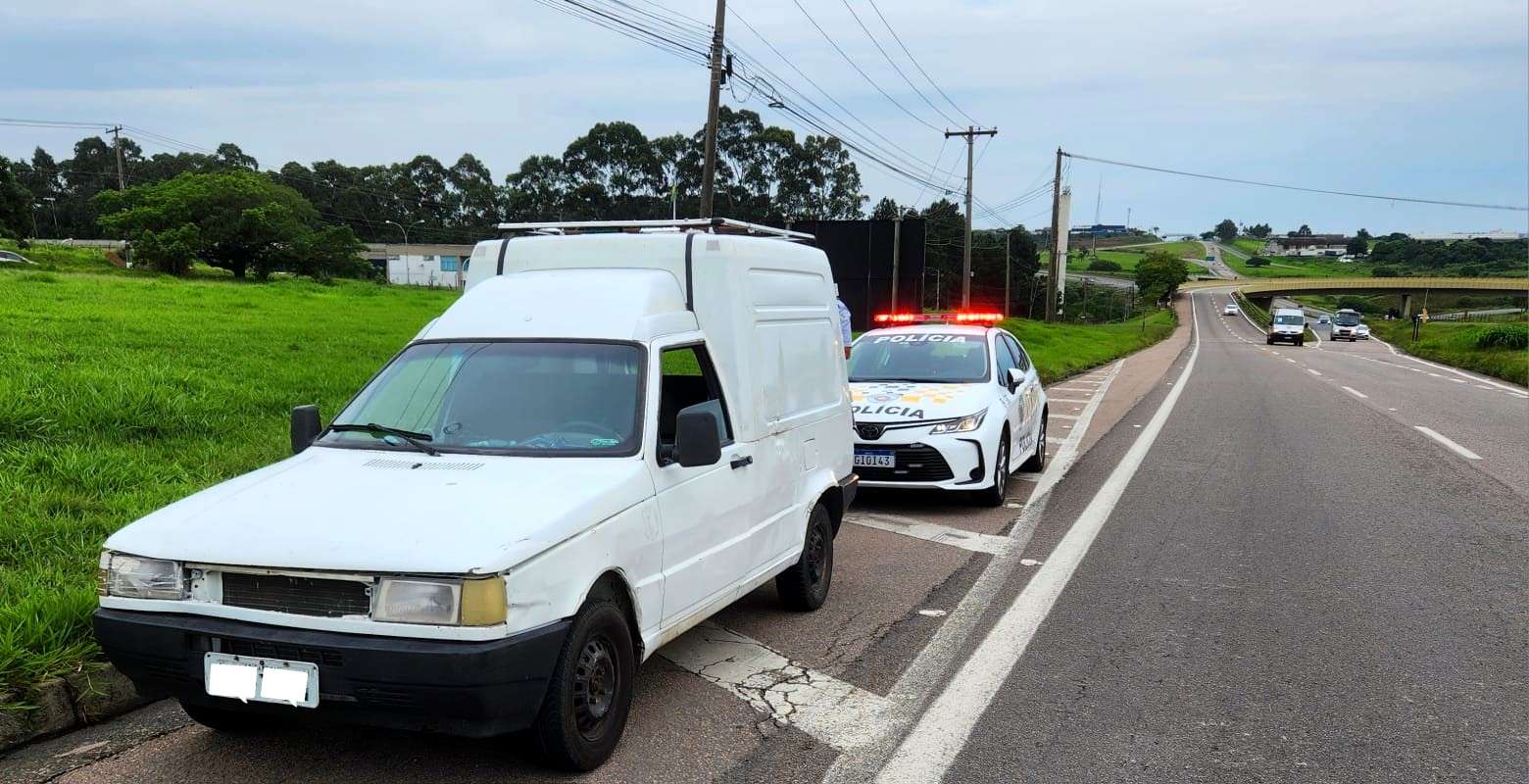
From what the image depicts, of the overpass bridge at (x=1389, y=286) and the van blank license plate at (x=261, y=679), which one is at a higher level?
the overpass bridge at (x=1389, y=286)

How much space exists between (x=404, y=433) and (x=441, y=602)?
1.31 metres

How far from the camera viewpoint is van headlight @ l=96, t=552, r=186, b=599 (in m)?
3.44

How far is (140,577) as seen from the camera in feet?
11.4

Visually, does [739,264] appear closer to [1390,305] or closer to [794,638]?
[794,638]

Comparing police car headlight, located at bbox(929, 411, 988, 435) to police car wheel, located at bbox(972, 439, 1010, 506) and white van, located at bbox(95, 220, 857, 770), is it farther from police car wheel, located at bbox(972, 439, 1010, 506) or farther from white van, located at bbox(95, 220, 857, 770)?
white van, located at bbox(95, 220, 857, 770)

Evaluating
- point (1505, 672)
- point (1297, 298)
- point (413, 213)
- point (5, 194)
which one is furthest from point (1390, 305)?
point (1505, 672)

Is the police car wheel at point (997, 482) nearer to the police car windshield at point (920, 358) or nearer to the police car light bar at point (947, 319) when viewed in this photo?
the police car windshield at point (920, 358)

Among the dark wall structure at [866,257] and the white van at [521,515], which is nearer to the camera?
the white van at [521,515]

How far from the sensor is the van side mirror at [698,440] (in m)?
4.13

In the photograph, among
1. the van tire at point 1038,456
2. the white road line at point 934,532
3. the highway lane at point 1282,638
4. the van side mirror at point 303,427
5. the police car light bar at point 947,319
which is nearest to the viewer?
the highway lane at point 1282,638

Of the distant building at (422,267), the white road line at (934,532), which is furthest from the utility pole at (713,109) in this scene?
the distant building at (422,267)

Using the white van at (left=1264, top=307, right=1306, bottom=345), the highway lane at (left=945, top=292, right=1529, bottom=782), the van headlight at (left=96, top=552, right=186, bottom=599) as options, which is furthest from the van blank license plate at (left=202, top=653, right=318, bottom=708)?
the white van at (left=1264, top=307, right=1306, bottom=345)

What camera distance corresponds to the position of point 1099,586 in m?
6.29

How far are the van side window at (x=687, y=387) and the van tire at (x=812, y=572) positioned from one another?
3.20ft
